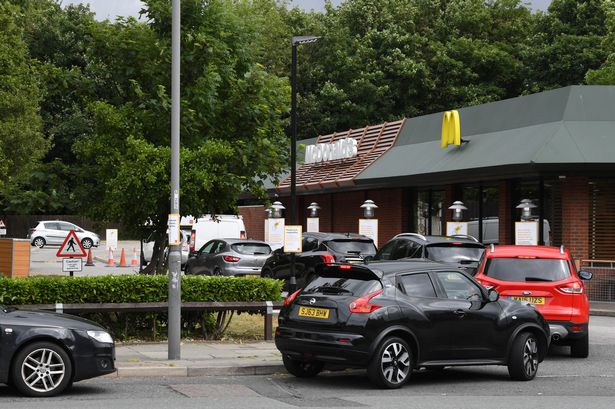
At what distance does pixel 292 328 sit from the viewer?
Answer: 12859 mm

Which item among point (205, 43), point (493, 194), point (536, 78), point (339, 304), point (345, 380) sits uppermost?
point (536, 78)

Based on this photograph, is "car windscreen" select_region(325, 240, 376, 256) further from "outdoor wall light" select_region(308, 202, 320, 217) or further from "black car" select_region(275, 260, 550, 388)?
"outdoor wall light" select_region(308, 202, 320, 217)

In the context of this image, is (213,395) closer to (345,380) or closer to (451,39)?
(345,380)

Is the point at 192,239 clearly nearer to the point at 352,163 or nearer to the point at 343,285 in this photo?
the point at 352,163

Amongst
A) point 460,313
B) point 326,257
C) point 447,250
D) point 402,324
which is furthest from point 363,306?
point 326,257

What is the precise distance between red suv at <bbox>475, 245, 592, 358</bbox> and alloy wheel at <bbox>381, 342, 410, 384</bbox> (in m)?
3.98

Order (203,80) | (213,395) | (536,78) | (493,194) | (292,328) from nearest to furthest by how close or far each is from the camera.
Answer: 1. (213,395)
2. (292,328)
3. (203,80)
4. (493,194)
5. (536,78)

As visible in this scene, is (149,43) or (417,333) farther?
(149,43)

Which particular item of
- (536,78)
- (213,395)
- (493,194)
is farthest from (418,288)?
(536,78)

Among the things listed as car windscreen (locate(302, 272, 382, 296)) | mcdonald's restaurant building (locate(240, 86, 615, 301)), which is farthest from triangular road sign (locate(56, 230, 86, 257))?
mcdonald's restaurant building (locate(240, 86, 615, 301))

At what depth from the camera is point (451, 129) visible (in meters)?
32.5

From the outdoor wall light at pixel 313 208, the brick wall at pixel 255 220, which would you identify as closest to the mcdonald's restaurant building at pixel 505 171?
the outdoor wall light at pixel 313 208

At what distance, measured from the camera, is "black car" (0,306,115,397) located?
1125cm

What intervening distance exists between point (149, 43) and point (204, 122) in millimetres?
2066
